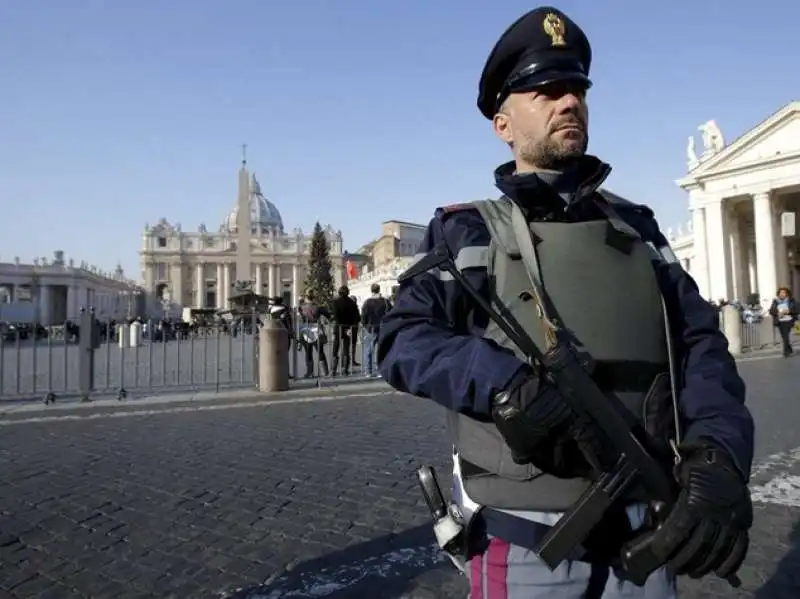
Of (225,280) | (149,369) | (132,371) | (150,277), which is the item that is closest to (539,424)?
(149,369)

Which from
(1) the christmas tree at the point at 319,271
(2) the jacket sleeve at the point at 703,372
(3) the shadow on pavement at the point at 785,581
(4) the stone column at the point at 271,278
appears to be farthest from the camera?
(4) the stone column at the point at 271,278

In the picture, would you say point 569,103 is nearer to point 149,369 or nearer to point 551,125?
point 551,125

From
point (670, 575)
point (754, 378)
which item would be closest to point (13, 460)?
point (670, 575)

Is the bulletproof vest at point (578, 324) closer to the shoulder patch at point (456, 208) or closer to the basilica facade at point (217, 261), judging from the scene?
the shoulder patch at point (456, 208)

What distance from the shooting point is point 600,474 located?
3.90ft

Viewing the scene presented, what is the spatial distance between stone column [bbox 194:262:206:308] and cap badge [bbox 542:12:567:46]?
392ft

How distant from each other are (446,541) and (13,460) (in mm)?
5610

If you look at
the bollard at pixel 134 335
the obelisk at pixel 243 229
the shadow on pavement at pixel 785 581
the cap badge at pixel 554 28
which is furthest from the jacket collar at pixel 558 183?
the obelisk at pixel 243 229

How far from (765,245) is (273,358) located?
110ft

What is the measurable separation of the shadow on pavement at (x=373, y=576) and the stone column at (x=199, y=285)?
4635 inches

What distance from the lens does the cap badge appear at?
1481 millimetres

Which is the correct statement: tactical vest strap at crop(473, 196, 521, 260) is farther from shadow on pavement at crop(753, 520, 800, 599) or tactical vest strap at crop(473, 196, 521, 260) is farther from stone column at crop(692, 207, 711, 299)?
stone column at crop(692, 207, 711, 299)

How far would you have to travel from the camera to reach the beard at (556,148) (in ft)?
4.66

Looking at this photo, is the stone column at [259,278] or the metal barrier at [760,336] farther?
the stone column at [259,278]
